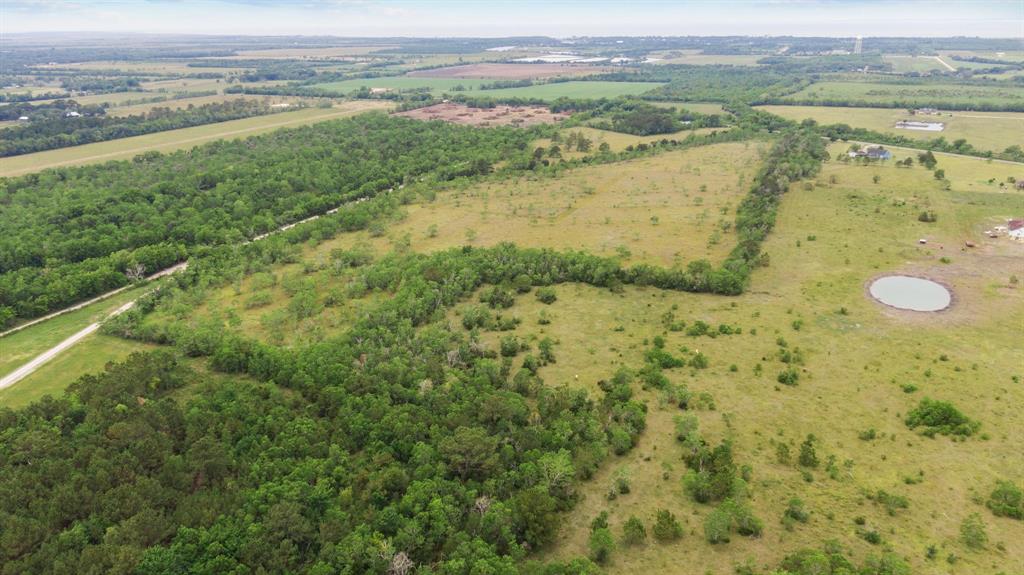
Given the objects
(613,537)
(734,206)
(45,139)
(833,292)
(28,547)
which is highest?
(45,139)

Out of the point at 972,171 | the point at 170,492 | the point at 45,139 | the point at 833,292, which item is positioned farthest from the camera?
the point at 45,139

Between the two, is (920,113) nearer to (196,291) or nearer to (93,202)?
(196,291)

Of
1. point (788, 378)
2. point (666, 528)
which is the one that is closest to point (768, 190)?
point (788, 378)

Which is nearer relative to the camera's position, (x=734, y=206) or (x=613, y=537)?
(x=613, y=537)

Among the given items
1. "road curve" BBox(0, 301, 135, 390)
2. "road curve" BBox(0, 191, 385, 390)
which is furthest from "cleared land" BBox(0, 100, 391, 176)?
"road curve" BBox(0, 301, 135, 390)

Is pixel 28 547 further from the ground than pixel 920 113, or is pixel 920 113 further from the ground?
pixel 920 113

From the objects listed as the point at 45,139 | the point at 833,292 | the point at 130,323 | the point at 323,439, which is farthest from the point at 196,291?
the point at 45,139

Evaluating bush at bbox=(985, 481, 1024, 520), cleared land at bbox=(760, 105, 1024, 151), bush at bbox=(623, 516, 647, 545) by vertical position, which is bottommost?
bush at bbox=(623, 516, 647, 545)

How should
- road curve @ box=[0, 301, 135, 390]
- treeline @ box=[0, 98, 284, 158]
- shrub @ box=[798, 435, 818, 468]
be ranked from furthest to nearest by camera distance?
treeline @ box=[0, 98, 284, 158] → road curve @ box=[0, 301, 135, 390] → shrub @ box=[798, 435, 818, 468]

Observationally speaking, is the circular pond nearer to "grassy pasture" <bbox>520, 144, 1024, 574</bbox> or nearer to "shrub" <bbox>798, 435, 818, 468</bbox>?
"grassy pasture" <bbox>520, 144, 1024, 574</bbox>
